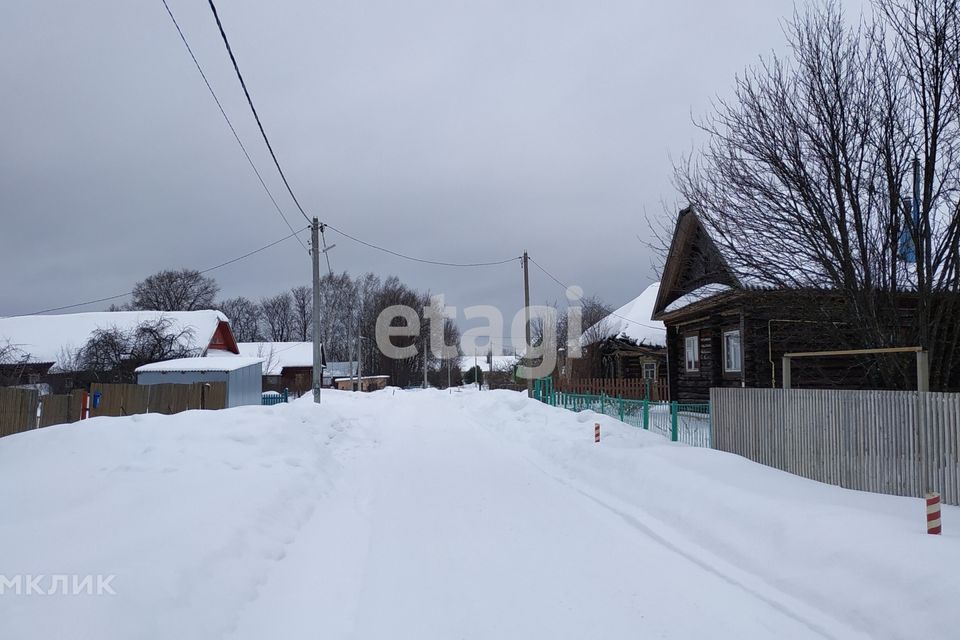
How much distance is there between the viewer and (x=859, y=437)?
8.36 meters

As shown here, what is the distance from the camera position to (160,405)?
19.2 meters

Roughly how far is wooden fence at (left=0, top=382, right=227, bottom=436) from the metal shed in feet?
15.3

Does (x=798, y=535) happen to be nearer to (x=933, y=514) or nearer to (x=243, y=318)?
(x=933, y=514)

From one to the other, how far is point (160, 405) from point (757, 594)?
1854cm

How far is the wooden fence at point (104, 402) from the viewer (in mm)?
13195

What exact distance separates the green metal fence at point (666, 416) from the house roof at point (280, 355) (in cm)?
3886

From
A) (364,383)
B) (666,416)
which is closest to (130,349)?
(364,383)

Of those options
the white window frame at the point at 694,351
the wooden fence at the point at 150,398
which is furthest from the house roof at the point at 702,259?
the wooden fence at the point at 150,398

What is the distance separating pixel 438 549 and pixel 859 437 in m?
5.93

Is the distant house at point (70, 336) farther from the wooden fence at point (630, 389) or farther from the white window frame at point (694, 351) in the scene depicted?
the white window frame at point (694, 351)

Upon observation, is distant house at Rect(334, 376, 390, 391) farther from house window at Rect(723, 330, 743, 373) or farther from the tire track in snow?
the tire track in snow

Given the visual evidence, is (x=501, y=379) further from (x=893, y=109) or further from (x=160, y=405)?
(x=893, y=109)

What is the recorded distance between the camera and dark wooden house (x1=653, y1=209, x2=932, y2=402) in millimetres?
9766

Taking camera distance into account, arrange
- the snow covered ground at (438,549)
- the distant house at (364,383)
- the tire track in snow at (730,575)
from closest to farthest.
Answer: the snow covered ground at (438,549)
the tire track in snow at (730,575)
the distant house at (364,383)
